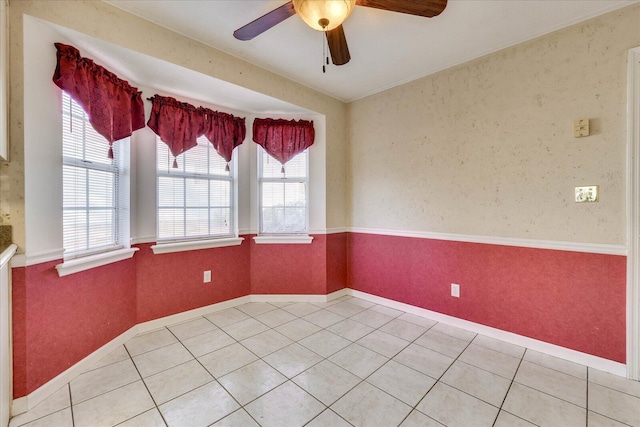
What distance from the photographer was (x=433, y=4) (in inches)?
56.7

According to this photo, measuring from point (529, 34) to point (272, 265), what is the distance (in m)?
3.29

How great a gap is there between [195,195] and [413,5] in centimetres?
255

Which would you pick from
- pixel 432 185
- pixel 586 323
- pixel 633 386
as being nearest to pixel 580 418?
pixel 633 386

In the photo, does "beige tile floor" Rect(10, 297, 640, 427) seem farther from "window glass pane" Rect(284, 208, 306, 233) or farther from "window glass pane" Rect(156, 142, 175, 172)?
"window glass pane" Rect(156, 142, 175, 172)

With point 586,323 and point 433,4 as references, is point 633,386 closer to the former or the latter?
point 586,323

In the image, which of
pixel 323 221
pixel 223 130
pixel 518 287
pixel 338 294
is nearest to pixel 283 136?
pixel 223 130

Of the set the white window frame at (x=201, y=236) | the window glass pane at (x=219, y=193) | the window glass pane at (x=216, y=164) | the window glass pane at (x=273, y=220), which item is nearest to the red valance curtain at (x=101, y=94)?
the white window frame at (x=201, y=236)

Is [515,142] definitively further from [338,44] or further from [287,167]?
[287,167]

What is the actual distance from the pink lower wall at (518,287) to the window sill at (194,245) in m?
1.73

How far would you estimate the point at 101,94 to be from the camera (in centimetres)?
203

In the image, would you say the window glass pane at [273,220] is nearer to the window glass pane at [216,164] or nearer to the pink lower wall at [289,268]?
the pink lower wall at [289,268]

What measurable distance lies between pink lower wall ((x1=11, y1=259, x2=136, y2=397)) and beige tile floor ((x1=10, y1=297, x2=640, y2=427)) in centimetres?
17

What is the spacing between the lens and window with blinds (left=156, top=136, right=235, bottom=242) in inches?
106

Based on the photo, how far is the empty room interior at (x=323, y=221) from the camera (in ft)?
5.27
